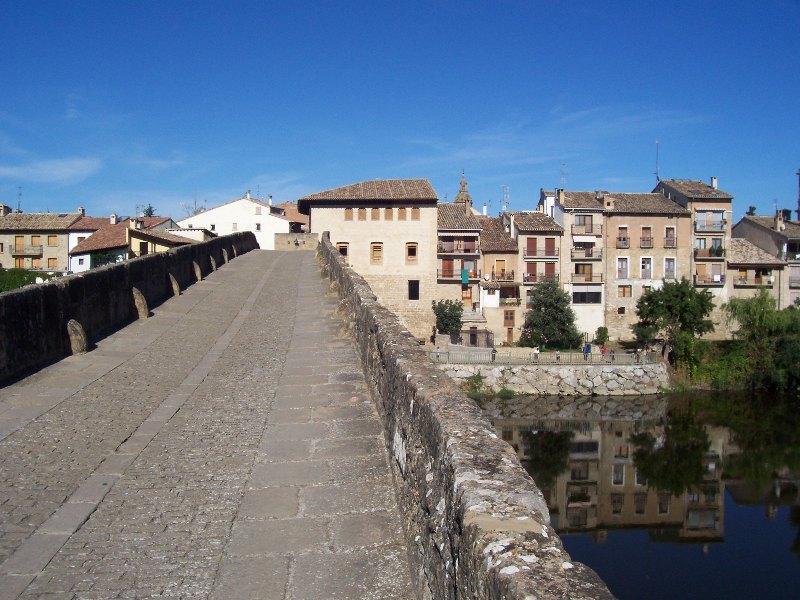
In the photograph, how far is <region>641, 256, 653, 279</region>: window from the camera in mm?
52969

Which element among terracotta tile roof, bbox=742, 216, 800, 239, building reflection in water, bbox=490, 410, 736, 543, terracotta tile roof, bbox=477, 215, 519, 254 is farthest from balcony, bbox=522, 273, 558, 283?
terracotta tile roof, bbox=742, 216, 800, 239

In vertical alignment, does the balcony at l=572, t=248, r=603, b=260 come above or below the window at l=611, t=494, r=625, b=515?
above

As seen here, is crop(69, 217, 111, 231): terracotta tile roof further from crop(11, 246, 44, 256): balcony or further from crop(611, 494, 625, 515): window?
crop(611, 494, 625, 515): window

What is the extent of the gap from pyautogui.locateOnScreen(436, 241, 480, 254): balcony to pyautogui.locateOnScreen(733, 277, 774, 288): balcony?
20833mm

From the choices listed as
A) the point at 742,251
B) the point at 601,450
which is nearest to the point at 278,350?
the point at 601,450

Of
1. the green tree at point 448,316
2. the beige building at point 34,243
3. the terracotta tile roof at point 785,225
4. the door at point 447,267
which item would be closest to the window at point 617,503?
the green tree at point 448,316

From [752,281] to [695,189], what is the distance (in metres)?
8.27

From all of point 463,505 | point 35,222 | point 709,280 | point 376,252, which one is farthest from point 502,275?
point 463,505

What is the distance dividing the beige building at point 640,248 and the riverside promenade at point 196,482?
45572mm

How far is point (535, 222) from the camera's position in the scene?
52938 millimetres

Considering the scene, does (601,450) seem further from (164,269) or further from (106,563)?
(106,563)

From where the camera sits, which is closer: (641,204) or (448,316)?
(448,316)

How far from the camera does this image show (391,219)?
158 feet

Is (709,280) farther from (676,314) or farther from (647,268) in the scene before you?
(676,314)
